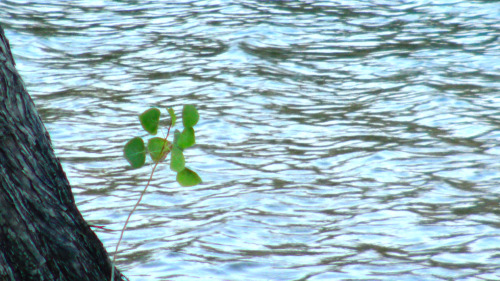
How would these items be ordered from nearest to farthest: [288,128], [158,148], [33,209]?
[33,209] → [158,148] → [288,128]

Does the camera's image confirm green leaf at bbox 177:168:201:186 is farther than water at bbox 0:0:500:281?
No

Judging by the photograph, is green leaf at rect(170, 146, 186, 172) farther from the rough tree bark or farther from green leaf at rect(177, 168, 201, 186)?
the rough tree bark

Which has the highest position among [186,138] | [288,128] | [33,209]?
[186,138]

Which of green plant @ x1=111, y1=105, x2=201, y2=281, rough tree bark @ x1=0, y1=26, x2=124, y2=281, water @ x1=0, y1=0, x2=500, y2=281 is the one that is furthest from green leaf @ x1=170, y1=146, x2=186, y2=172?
water @ x1=0, y1=0, x2=500, y2=281

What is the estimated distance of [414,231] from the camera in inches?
125

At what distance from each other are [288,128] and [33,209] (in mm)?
3428

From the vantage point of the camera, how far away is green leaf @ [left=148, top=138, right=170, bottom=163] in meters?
1.50

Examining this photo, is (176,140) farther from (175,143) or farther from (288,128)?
(288,128)

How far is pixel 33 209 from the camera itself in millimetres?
1378

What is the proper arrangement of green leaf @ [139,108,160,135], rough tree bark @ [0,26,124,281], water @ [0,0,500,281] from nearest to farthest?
rough tree bark @ [0,26,124,281]
green leaf @ [139,108,160,135]
water @ [0,0,500,281]

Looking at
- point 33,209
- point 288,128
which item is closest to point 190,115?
point 33,209

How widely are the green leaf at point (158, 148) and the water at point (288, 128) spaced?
4.27 feet

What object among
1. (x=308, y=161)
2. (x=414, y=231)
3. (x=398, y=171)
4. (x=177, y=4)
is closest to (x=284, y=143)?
(x=308, y=161)

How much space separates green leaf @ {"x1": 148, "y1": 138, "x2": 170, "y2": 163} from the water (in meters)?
1.30
